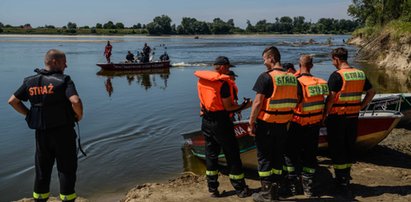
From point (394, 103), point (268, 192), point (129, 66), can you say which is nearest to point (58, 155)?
point (268, 192)

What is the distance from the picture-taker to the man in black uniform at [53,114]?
4461mm

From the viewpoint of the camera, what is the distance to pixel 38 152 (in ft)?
15.5

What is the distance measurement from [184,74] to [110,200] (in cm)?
1797

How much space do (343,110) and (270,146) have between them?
1.21m

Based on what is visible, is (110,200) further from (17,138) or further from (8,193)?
(17,138)

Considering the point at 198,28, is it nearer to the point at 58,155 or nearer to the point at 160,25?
the point at 160,25

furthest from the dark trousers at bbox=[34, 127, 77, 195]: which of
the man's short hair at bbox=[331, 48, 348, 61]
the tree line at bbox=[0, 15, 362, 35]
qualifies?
the tree line at bbox=[0, 15, 362, 35]

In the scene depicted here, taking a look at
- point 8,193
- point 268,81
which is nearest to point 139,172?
point 8,193

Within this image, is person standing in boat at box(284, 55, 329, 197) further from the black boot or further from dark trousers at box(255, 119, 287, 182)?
the black boot

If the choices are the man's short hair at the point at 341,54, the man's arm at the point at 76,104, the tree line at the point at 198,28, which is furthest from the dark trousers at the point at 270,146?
the tree line at the point at 198,28

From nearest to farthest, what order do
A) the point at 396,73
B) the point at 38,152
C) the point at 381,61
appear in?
1. the point at 38,152
2. the point at 396,73
3. the point at 381,61

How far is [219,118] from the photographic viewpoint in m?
5.51

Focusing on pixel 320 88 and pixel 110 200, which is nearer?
pixel 320 88

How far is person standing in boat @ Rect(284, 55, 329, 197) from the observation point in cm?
548
